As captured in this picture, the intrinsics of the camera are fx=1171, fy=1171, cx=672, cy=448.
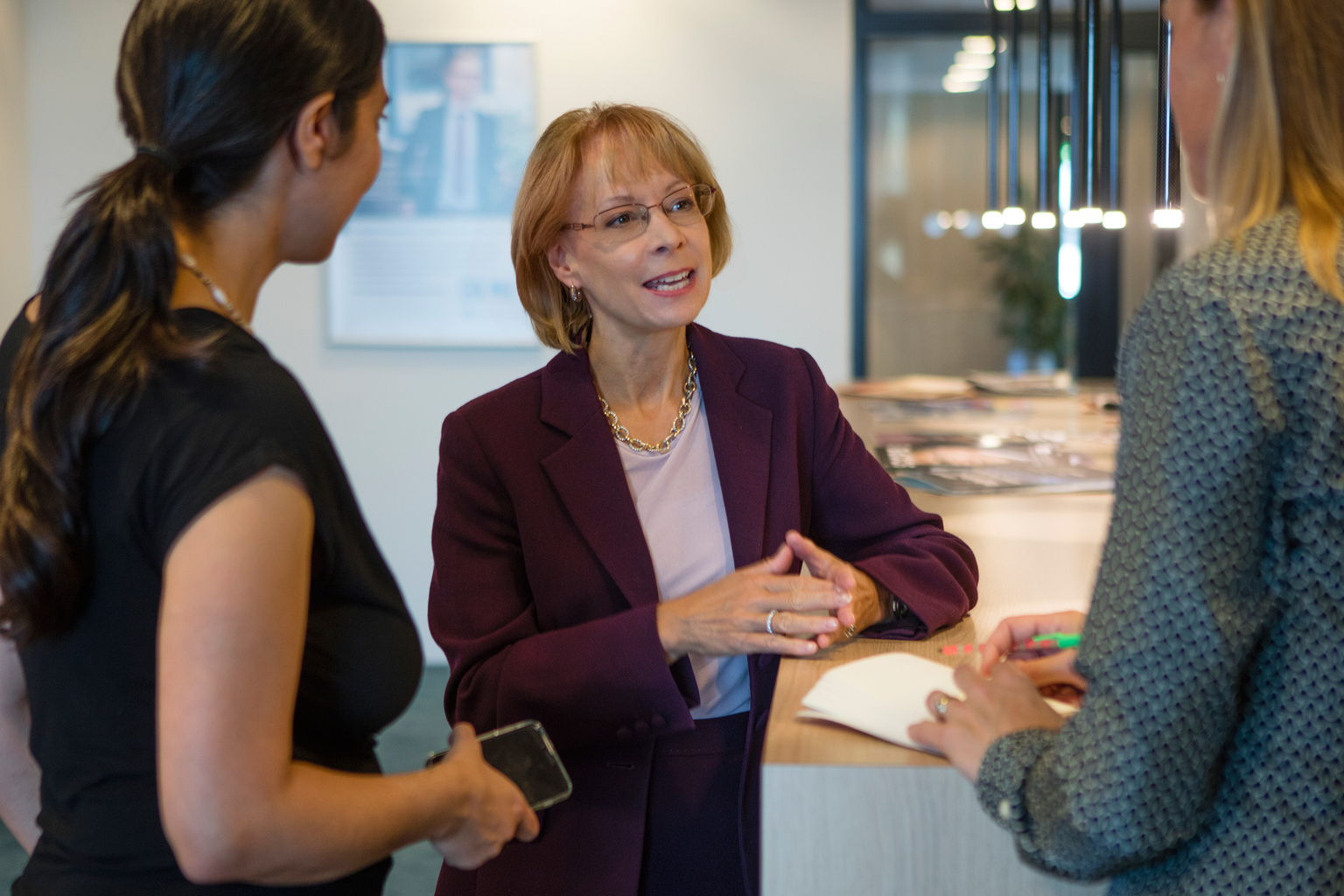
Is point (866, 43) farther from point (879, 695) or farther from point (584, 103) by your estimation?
point (879, 695)

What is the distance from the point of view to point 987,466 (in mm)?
2678

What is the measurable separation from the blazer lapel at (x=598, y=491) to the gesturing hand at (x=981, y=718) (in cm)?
56

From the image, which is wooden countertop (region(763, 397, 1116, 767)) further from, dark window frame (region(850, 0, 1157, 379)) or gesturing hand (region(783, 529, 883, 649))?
dark window frame (region(850, 0, 1157, 379))

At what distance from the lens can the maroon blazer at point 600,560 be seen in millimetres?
1441

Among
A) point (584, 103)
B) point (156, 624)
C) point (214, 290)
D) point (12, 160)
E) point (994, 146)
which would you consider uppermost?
point (584, 103)

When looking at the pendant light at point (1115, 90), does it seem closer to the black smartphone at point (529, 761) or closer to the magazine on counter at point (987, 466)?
the magazine on counter at point (987, 466)

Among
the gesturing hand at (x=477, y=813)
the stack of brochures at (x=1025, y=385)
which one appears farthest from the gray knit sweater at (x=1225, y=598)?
the stack of brochures at (x=1025, y=385)

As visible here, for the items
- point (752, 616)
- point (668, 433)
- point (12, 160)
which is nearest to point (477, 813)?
point (752, 616)

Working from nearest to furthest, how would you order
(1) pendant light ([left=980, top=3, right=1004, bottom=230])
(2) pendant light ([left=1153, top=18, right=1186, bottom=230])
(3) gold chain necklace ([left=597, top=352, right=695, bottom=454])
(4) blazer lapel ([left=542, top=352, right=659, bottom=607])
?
1. (4) blazer lapel ([left=542, top=352, right=659, bottom=607])
2. (3) gold chain necklace ([left=597, top=352, right=695, bottom=454])
3. (2) pendant light ([left=1153, top=18, right=1186, bottom=230])
4. (1) pendant light ([left=980, top=3, right=1004, bottom=230])

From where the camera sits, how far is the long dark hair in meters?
0.89

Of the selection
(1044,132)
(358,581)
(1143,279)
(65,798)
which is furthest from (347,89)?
(1143,279)

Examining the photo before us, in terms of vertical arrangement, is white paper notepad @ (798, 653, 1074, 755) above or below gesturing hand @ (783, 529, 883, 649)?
below

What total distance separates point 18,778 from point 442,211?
3.75 meters

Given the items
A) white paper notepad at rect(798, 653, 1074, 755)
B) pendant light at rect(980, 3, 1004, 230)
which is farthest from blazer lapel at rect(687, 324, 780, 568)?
pendant light at rect(980, 3, 1004, 230)
